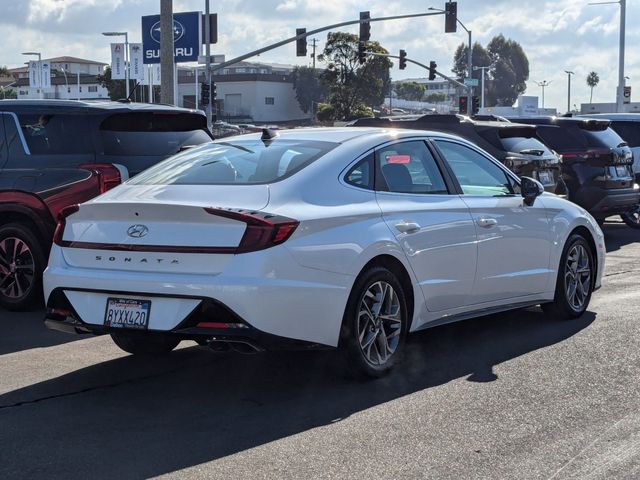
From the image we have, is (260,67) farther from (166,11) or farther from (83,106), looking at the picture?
(83,106)

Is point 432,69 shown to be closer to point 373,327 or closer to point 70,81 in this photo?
point 373,327

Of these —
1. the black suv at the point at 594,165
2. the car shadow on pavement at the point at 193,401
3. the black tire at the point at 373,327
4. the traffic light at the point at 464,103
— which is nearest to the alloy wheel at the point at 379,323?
the black tire at the point at 373,327

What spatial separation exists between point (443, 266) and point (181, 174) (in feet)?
6.23

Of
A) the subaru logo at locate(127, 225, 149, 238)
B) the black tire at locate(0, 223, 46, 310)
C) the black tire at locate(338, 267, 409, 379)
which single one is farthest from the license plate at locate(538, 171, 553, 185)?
the subaru logo at locate(127, 225, 149, 238)

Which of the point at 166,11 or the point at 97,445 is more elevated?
the point at 166,11

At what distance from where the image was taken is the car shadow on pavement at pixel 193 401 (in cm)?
473

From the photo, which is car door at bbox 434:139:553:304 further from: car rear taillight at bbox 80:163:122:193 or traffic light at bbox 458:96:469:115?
traffic light at bbox 458:96:469:115

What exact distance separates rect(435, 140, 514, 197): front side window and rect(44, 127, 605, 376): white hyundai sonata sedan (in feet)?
0.06

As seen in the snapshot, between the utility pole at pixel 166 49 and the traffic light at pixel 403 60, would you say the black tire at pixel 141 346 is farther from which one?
the traffic light at pixel 403 60

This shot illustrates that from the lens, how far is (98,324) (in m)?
5.66

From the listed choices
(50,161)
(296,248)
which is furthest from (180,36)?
(296,248)

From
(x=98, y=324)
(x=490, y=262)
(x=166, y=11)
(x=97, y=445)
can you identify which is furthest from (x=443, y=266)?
(x=166, y=11)

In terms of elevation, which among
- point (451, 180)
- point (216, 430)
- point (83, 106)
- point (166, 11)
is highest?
point (166, 11)

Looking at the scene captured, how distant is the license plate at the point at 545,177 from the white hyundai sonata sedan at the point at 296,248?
197 inches
